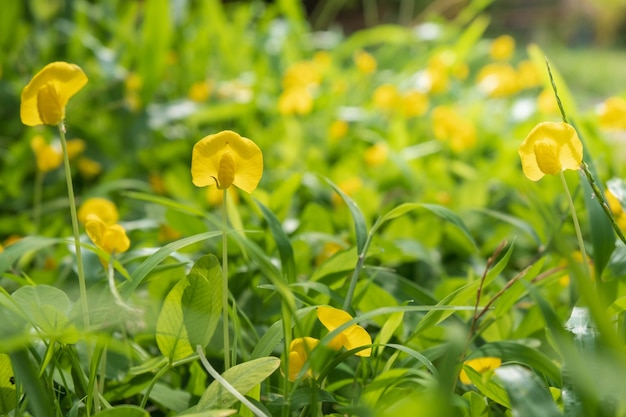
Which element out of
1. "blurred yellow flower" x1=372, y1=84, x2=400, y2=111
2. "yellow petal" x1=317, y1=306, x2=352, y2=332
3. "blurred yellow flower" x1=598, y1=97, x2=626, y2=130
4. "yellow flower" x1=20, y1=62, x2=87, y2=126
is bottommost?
"blurred yellow flower" x1=372, y1=84, x2=400, y2=111

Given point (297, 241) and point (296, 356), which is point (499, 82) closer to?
point (297, 241)

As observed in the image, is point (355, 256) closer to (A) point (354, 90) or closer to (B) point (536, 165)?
(B) point (536, 165)

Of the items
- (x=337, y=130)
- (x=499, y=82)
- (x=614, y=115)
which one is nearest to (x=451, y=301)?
(x=614, y=115)

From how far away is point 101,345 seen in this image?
23.8 inches

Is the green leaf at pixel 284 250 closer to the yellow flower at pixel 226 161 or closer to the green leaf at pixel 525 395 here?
the yellow flower at pixel 226 161

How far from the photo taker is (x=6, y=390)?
0.66 metres

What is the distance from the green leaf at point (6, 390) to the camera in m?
0.65

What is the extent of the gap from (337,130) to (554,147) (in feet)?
4.43

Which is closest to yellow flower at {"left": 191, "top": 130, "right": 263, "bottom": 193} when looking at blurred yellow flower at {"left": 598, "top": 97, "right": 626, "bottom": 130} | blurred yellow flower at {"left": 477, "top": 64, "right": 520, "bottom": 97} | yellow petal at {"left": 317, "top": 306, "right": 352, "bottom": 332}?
yellow petal at {"left": 317, "top": 306, "right": 352, "bottom": 332}

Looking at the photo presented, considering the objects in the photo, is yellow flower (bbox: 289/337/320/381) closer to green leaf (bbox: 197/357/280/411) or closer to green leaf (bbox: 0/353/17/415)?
green leaf (bbox: 197/357/280/411)

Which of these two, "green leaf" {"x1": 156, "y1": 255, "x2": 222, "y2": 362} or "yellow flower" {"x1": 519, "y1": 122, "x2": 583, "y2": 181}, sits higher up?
"yellow flower" {"x1": 519, "y1": 122, "x2": 583, "y2": 181}

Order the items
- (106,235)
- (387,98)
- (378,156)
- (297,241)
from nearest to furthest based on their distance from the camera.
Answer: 1. (106,235)
2. (297,241)
3. (378,156)
4. (387,98)

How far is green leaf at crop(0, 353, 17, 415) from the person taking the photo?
65 centimetres

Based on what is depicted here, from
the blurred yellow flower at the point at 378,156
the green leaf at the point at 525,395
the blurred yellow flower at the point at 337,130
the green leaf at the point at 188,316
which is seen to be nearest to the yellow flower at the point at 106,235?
the green leaf at the point at 188,316
